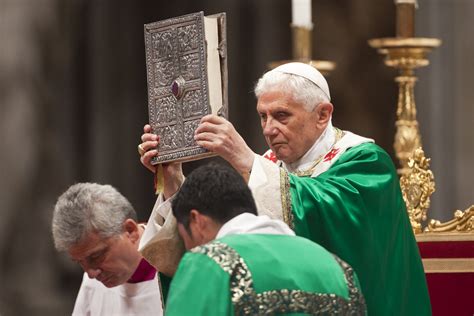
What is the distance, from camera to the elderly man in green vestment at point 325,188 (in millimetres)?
6168

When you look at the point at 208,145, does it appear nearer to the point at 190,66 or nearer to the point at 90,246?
the point at 190,66

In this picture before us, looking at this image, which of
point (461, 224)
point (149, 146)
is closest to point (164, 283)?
point (149, 146)

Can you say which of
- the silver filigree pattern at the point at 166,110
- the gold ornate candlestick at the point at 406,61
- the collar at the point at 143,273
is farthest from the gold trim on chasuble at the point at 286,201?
the gold ornate candlestick at the point at 406,61

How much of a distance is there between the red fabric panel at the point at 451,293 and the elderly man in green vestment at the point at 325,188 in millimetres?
587

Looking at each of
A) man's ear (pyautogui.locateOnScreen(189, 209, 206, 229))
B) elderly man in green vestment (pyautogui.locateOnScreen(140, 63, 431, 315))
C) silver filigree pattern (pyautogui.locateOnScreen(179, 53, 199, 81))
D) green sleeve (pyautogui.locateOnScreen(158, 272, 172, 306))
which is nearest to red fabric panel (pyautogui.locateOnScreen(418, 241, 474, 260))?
elderly man in green vestment (pyautogui.locateOnScreen(140, 63, 431, 315))

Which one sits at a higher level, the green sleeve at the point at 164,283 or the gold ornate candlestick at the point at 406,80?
the gold ornate candlestick at the point at 406,80

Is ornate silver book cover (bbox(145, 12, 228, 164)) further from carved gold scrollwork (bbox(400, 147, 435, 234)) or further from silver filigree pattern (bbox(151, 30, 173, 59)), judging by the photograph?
carved gold scrollwork (bbox(400, 147, 435, 234))

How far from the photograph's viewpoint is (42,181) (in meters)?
10.3

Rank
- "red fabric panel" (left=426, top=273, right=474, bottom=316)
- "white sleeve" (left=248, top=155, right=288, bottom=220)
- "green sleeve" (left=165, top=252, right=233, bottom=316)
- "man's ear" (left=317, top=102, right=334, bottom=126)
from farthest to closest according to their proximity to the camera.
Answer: "red fabric panel" (left=426, top=273, right=474, bottom=316) → "man's ear" (left=317, top=102, right=334, bottom=126) → "white sleeve" (left=248, top=155, right=288, bottom=220) → "green sleeve" (left=165, top=252, right=233, bottom=316)

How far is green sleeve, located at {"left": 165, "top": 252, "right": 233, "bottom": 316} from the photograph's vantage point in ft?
15.7

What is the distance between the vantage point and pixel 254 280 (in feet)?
15.9

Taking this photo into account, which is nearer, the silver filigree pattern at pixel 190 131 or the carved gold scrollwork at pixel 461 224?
the silver filigree pattern at pixel 190 131

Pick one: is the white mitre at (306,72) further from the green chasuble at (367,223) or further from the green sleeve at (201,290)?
the green sleeve at (201,290)

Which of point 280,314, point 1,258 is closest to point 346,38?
point 1,258
